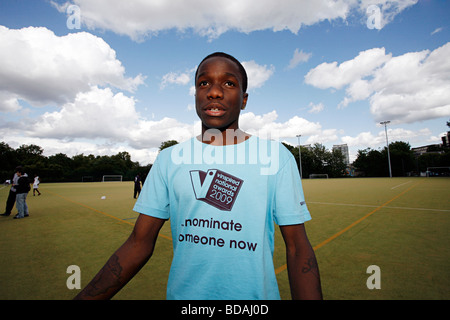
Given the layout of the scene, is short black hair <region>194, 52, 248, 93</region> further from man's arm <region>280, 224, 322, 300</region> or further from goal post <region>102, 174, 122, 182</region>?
goal post <region>102, 174, 122, 182</region>

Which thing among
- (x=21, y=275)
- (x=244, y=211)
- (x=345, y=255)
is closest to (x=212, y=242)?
(x=244, y=211)

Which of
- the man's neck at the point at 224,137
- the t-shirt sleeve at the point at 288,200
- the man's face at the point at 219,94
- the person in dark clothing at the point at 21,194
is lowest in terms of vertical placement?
the person in dark clothing at the point at 21,194

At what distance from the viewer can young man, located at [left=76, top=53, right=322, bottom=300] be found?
42.8 inches

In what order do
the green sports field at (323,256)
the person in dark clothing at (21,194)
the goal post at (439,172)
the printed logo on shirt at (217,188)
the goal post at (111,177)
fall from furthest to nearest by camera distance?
1. the goal post at (111,177)
2. the goal post at (439,172)
3. the person in dark clothing at (21,194)
4. the green sports field at (323,256)
5. the printed logo on shirt at (217,188)

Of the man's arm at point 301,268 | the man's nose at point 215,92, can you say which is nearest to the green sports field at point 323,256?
the man's arm at point 301,268

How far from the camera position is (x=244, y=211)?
1136mm

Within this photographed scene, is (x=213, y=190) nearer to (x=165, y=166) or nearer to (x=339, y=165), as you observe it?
(x=165, y=166)

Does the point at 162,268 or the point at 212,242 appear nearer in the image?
the point at 212,242

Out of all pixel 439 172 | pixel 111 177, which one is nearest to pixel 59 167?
pixel 111 177

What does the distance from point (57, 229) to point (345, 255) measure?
8985 mm

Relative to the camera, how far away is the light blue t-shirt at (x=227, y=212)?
110 centimetres

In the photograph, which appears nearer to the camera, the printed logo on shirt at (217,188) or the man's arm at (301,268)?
the man's arm at (301,268)

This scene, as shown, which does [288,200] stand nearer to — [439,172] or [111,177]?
[111,177]

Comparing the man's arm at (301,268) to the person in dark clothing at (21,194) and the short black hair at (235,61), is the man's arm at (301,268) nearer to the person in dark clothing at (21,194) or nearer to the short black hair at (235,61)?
the short black hair at (235,61)
